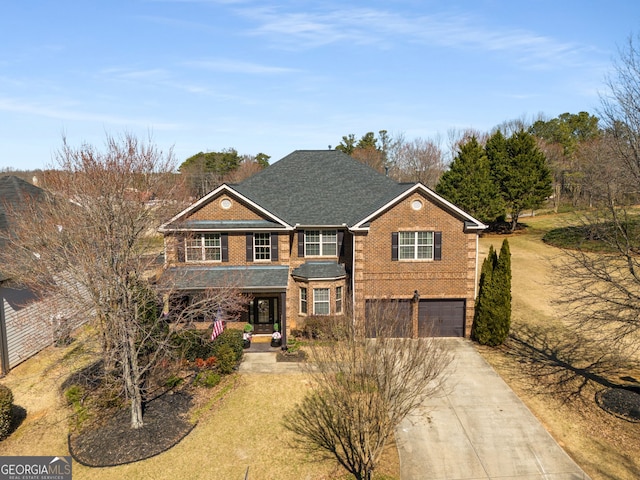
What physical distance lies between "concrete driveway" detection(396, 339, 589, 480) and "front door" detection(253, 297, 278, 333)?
10.2 m

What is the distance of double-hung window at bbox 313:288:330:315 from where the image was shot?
74.8ft

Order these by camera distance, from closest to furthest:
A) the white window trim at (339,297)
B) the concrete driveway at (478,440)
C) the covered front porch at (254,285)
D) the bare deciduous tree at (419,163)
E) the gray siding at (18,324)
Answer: the concrete driveway at (478,440) → the gray siding at (18,324) → the covered front porch at (254,285) → the white window trim at (339,297) → the bare deciduous tree at (419,163)

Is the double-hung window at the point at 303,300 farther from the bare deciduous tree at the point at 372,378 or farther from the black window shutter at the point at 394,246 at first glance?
the bare deciduous tree at the point at 372,378

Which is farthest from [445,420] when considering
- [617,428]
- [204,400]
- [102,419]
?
[102,419]

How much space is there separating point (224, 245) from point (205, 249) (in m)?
1.08

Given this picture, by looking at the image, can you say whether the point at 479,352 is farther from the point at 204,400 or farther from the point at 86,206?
the point at 86,206

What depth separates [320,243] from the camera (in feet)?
78.8

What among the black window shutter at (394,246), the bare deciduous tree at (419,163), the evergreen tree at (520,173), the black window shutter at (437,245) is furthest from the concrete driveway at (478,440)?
the bare deciduous tree at (419,163)

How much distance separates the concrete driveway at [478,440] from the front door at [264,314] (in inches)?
403

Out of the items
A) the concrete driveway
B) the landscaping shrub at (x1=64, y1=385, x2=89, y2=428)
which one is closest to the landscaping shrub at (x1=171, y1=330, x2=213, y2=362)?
the landscaping shrub at (x1=64, y1=385, x2=89, y2=428)

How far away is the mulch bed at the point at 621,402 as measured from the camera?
49.1 ft

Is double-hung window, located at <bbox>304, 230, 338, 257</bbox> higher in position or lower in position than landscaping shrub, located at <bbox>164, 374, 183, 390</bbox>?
higher

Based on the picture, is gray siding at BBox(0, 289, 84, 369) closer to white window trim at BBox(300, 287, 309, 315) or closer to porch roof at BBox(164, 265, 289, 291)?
porch roof at BBox(164, 265, 289, 291)

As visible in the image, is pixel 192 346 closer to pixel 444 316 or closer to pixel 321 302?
pixel 321 302
